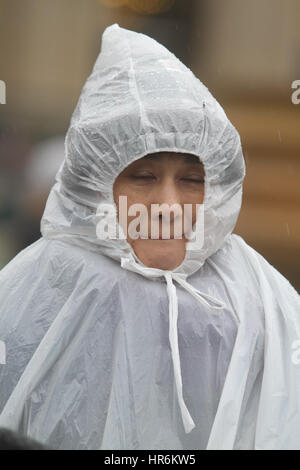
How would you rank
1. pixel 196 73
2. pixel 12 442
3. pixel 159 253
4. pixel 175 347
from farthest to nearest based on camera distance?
pixel 196 73 → pixel 159 253 → pixel 175 347 → pixel 12 442

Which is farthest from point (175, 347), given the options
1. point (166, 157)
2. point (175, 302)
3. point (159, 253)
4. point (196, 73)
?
point (196, 73)

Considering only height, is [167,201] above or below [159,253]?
above

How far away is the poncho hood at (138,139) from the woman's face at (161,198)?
3 cm

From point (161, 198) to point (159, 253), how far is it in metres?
0.14

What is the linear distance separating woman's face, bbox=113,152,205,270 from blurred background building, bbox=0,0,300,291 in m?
3.29

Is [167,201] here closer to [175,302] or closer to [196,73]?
[175,302]

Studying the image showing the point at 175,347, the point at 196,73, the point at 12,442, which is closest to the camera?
the point at 12,442

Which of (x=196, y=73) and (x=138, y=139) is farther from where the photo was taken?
(x=196, y=73)

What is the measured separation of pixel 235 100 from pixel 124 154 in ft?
13.9

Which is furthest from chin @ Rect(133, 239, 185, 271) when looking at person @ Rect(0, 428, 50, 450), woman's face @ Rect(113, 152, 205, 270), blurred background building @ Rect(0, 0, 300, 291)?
blurred background building @ Rect(0, 0, 300, 291)

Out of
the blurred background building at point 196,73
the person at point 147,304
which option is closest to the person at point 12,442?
the person at point 147,304

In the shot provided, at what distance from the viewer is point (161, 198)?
2389 mm

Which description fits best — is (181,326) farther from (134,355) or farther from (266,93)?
(266,93)

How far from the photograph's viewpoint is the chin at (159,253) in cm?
242
